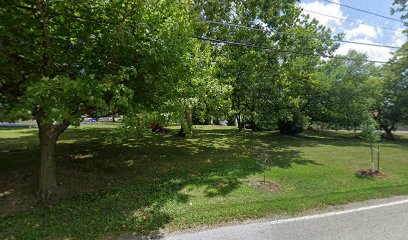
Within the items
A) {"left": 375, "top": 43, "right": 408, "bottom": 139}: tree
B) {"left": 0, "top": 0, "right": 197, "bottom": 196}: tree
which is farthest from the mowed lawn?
{"left": 375, "top": 43, "right": 408, "bottom": 139}: tree

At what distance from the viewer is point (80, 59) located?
6.02 metres

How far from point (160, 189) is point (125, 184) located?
1.09 meters

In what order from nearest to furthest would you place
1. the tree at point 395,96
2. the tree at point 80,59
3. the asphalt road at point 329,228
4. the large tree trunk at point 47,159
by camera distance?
1. the asphalt road at point 329,228
2. the tree at point 80,59
3. the large tree trunk at point 47,159
4. the tree at point 395,96

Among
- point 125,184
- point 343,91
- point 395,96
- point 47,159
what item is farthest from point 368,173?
point 395,96

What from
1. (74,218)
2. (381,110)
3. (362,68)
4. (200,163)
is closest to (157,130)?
(200,163)

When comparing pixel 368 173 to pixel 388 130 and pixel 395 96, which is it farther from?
pixel 388 130

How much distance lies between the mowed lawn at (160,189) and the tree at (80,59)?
107 centimetres

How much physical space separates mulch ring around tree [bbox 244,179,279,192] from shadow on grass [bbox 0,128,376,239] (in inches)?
14.1

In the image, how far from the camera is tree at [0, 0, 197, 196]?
4.45 meters

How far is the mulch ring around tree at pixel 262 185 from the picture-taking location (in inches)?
268

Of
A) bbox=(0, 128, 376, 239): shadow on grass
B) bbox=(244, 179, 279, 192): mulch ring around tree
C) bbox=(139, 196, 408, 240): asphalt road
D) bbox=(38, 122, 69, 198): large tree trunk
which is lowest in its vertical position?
bbox=(139, 196, 408, 240): asphalt road

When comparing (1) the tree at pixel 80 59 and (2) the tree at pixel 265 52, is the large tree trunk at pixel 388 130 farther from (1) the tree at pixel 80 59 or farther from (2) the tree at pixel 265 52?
(1) the tree at pixel 80 59

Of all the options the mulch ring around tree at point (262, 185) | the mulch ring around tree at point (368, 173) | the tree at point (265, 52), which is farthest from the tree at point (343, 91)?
the mulch ring around tree at point (262, 185)

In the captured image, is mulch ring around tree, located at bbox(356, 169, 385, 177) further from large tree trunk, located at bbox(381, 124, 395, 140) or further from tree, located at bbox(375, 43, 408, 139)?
large tree trunk, located at bbox(381, 124, 395, 140)
